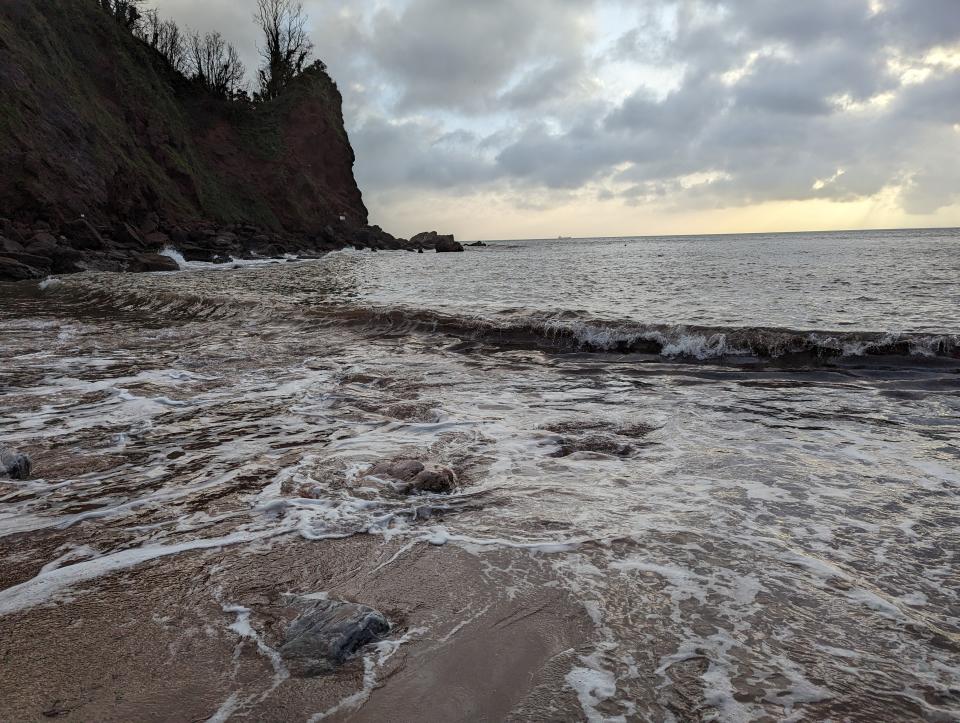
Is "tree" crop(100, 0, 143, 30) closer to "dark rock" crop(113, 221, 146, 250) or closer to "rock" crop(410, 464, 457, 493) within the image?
"dark rock" crop(113, 221, 146, 250)

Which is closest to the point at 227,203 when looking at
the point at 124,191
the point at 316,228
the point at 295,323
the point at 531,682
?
the point at 316,228

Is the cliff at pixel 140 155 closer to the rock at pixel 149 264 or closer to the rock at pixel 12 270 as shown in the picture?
the rock at pixel 149 264

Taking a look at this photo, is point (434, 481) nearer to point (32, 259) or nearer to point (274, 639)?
point (274, 639)

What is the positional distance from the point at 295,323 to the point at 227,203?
39949 mm

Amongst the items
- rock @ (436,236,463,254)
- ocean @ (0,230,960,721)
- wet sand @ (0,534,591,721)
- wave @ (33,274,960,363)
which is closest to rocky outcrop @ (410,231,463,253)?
rock @ (436,236,463,254)

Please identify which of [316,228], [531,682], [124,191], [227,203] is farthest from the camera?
[316,228]

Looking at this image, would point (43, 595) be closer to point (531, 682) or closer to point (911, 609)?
point (531, 682)

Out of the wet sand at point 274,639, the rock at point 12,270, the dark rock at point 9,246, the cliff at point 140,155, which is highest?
the cliff at point 140,155

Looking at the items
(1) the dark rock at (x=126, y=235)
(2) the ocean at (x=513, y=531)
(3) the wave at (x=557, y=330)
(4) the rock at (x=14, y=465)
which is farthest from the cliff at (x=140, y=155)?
(4) the rock at (x=14, y=465)

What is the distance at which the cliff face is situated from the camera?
90.4 feet

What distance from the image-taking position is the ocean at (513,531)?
2.13 metres

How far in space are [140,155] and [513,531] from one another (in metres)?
41.3

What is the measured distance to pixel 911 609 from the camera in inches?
101

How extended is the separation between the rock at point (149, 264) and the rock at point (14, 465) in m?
23.0
